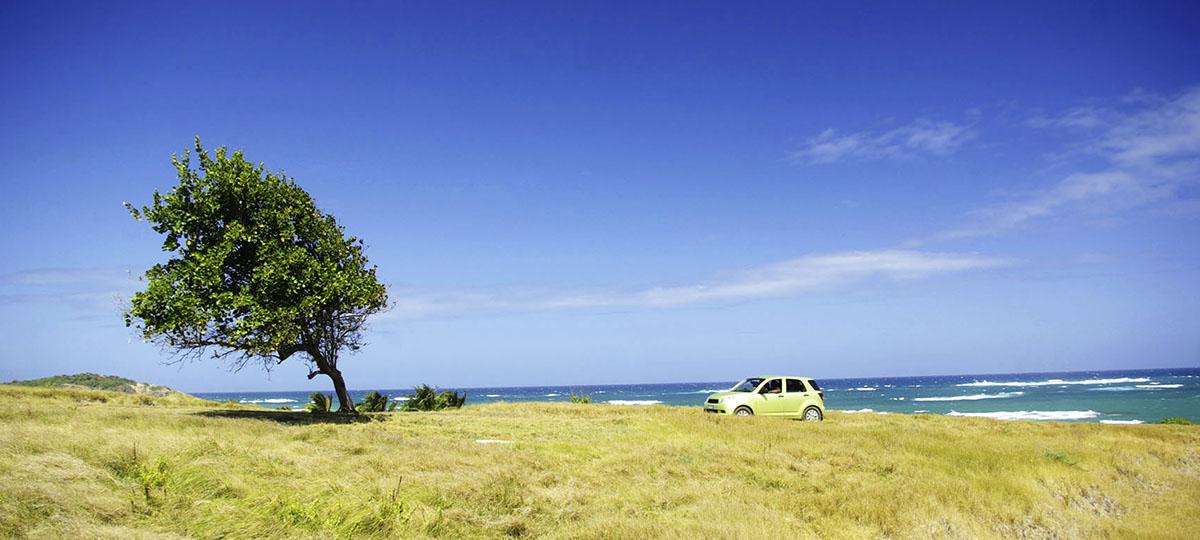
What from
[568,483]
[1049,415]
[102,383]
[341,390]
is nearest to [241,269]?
[341,390]

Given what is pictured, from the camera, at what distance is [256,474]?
1089 centimetres

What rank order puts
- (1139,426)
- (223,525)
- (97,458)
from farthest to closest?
1. (1139,426)
2. (97,458)
3. (223,525)

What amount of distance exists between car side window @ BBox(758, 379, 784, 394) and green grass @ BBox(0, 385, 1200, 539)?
585cm

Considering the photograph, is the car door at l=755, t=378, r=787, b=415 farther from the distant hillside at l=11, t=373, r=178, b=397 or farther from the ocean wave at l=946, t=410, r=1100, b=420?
the distant hillside at l=11, t=373, r=178, b=397

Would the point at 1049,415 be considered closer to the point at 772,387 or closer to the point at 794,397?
the point at 794,397

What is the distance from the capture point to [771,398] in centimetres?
2567

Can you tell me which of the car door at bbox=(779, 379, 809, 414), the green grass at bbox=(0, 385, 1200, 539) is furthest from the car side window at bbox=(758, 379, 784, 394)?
the green grass at bbox=(0, 385, 1200, 539)

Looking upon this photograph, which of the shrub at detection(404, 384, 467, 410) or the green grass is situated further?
the shrub at detection(404, 384, 467, 410)

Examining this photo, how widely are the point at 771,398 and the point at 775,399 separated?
17 cm

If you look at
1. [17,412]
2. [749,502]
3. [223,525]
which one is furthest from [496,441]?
[17,412]

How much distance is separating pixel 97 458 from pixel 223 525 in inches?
157

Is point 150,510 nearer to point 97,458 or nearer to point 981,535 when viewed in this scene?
point 97,458

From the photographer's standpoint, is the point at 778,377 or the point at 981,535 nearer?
the point at 981,535

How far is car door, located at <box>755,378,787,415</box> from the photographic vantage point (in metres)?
25.5
